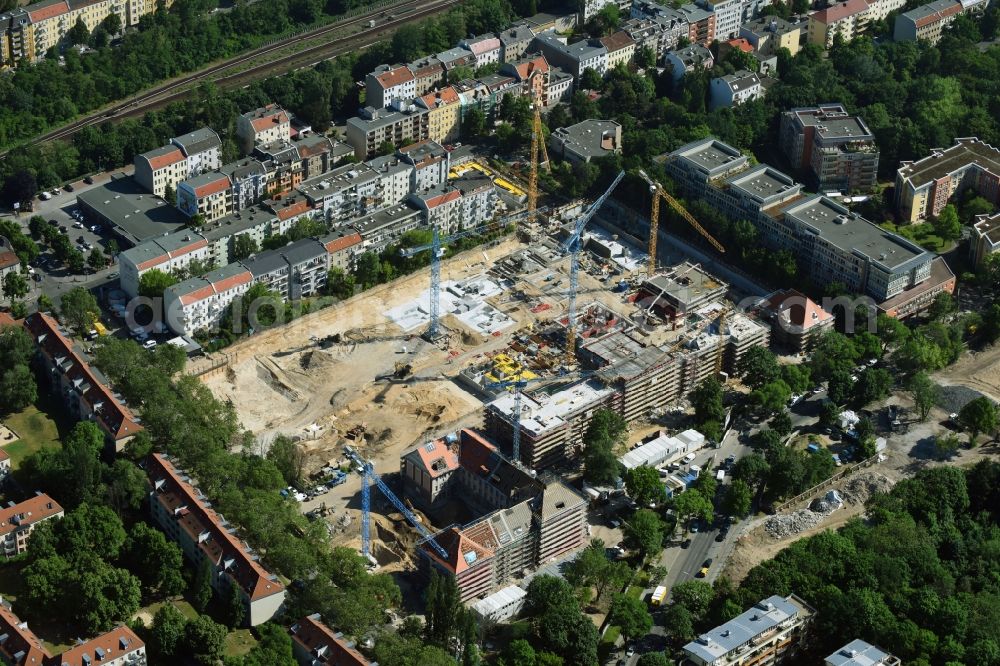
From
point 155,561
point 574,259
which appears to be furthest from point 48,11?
point 155,561

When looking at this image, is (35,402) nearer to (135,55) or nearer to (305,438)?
(305,438)

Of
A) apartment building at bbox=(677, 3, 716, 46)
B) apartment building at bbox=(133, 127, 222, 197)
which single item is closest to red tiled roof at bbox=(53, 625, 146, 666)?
apartment building at bbox=(133, 127, 222, 197)

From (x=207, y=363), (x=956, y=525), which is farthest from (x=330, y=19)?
(x=956, y=525)

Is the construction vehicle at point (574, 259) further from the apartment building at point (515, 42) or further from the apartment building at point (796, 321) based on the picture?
the apartment building at point (515, 42)

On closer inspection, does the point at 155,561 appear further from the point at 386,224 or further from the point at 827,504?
the point at 827,504

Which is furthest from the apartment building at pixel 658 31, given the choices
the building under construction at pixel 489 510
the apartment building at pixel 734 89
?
the building under construction at pixel 489 510
